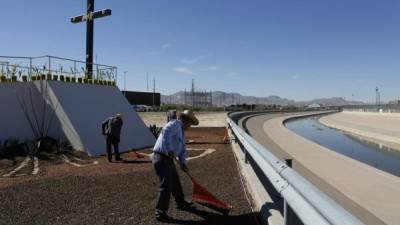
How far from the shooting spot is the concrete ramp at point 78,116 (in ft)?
54.0

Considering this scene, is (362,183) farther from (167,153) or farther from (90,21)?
(90,21)

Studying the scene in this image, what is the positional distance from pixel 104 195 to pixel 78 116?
9244 mm

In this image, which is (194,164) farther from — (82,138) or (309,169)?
(82,138)

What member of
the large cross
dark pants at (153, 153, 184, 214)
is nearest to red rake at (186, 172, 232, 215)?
dark pants at (153, 153, 184, 214)

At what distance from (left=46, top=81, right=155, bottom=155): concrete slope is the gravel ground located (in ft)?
11.9

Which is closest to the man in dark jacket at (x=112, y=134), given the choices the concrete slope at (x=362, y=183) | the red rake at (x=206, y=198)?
the concrete slope at (x=362, y=183)

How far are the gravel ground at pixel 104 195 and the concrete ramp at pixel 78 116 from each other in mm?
3616

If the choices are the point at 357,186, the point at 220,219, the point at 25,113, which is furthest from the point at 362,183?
the point at 25,113

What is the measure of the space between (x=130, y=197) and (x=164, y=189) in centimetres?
185

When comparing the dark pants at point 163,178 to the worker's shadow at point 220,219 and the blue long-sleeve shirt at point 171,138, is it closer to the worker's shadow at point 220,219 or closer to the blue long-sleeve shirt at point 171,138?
the blue long-sleeve shirt at point 171,138

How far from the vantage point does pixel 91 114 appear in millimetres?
18109

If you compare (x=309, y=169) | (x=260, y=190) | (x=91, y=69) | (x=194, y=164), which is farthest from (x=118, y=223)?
(x=91, y=69)

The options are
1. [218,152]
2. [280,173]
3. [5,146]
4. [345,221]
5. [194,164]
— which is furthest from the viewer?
[218,152]

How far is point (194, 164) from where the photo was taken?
13.1 m
